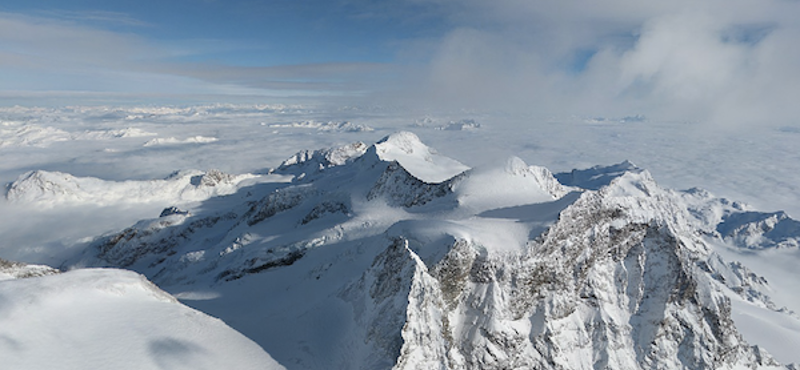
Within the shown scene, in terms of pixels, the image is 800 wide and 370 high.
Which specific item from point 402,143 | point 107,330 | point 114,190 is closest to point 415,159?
point 402,143

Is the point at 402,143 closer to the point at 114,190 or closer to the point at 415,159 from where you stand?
the point at 415,159

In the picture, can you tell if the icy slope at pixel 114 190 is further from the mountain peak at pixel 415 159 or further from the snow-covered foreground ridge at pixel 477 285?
the snow-covered foreground ridge at pixel 477 285

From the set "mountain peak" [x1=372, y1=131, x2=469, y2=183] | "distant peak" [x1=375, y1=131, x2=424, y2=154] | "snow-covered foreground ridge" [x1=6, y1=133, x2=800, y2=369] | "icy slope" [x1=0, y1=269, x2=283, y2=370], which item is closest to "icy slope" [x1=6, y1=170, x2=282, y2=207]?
"distant peak" [x1=375, y1=131, x2=424, y2=154]

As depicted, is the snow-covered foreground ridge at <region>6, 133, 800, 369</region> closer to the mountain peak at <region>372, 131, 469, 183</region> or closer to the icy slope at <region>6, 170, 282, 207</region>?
the mountain peak at <region>372, 131, 469, 183</region>

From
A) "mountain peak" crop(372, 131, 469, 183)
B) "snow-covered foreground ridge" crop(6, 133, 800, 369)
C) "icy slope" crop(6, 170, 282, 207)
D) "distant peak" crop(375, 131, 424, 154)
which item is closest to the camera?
"snow-covered foreground ridge" crop(6, 133, 800, 369)

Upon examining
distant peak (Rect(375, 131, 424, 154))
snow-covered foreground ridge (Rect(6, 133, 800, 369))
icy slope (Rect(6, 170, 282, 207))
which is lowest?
icy slope (Rect(6, 170, 282, 207))

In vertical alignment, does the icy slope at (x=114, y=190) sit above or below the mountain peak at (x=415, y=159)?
below

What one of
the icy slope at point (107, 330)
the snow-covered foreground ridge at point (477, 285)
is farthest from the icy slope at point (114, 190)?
the icy slope at point (107, 330)
